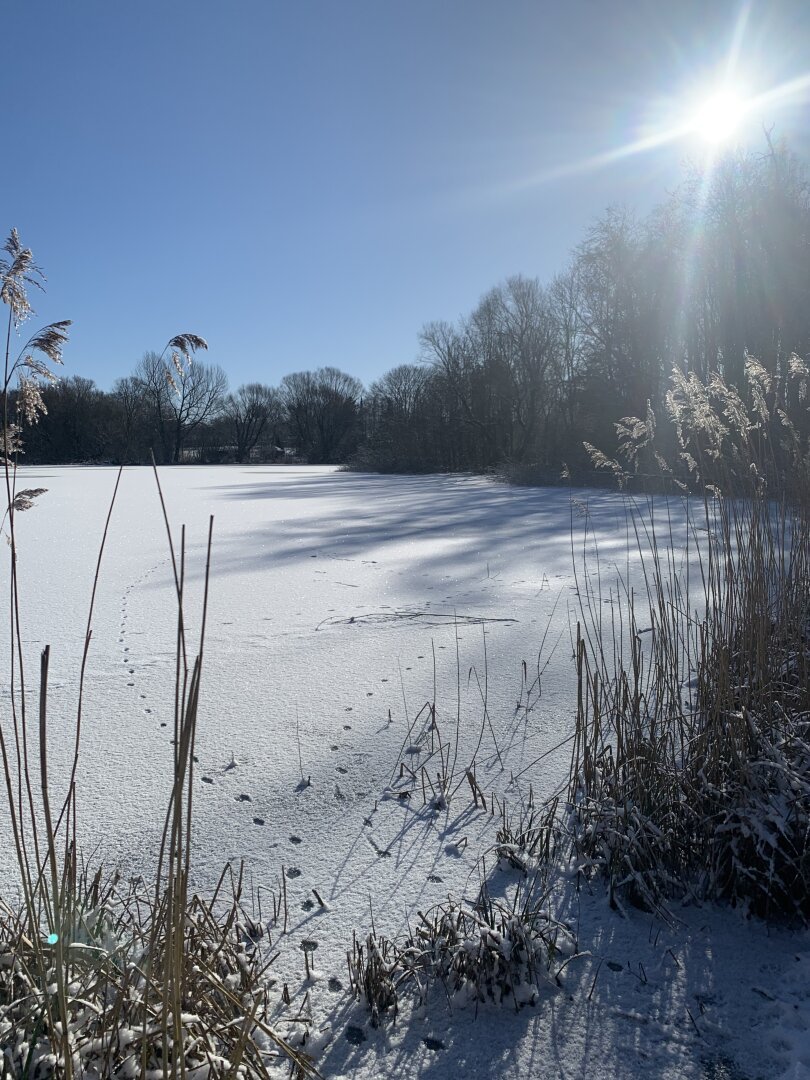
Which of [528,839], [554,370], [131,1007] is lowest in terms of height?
[528,839]

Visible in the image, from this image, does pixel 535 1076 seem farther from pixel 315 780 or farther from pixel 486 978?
pixel 315 780

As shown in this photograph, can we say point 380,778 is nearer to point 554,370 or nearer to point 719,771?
point 719,771

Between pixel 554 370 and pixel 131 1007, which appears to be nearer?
pixel 131 1007

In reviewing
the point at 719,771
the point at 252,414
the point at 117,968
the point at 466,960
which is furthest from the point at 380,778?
the point at 252,414

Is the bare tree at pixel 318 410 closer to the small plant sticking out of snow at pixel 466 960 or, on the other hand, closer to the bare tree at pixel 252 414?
the bare tree at pixel 252 414

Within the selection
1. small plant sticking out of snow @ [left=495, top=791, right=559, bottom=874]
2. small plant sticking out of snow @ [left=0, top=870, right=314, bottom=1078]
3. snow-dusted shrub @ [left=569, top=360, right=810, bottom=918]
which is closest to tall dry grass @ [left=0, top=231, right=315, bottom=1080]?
small plant sticking out of snow @ [left=0, top=870, right=314, bottom=1078]

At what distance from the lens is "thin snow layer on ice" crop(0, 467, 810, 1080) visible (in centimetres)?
104

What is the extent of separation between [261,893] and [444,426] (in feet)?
81.0

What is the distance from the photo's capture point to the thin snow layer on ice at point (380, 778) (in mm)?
1039

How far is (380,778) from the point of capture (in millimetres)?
1790

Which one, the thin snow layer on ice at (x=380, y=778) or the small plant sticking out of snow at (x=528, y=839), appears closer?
the thin snow layer on ice at (x=380, y=778)

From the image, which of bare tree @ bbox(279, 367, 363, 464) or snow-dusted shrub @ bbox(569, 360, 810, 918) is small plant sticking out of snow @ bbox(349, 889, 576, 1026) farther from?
bare tree @ bbox(279, 367, 363, 464)

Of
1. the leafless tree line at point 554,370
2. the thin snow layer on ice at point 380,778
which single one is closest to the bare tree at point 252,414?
the leafless tree line at point 554,370

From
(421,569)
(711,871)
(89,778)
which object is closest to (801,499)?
(711,871)
